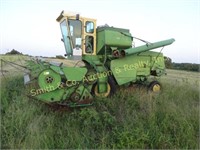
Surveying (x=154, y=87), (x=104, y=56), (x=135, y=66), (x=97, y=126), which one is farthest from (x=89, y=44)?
(x=97, y=126)

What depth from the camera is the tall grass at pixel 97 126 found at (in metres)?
4.36

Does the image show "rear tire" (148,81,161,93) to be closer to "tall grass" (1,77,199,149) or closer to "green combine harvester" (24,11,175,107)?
"green combine harvester" (24,11,175,107)

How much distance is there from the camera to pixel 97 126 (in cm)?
478

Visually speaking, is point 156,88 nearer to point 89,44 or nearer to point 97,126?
point 89,44

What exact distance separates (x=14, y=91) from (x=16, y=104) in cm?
96

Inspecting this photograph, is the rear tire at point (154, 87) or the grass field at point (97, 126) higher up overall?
the rear tire at point (154, 87)

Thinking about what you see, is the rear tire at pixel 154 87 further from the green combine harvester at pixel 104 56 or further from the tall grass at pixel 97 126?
the tall grass at pixel 97 126

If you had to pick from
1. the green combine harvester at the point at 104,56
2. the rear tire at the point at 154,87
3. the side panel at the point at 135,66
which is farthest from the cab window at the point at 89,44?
the rear tire at the point at 154,87

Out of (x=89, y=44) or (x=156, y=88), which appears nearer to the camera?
(x=89, y=44)

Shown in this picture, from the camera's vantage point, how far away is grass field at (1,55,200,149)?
4355 mm

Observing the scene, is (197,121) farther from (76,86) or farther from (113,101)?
(76,86)

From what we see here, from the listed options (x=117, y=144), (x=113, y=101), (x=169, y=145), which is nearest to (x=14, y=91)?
(x=113, y=101)

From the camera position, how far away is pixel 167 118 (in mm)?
5082

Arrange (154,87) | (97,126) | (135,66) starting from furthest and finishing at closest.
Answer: (154,87), (135,66), (97,126)
